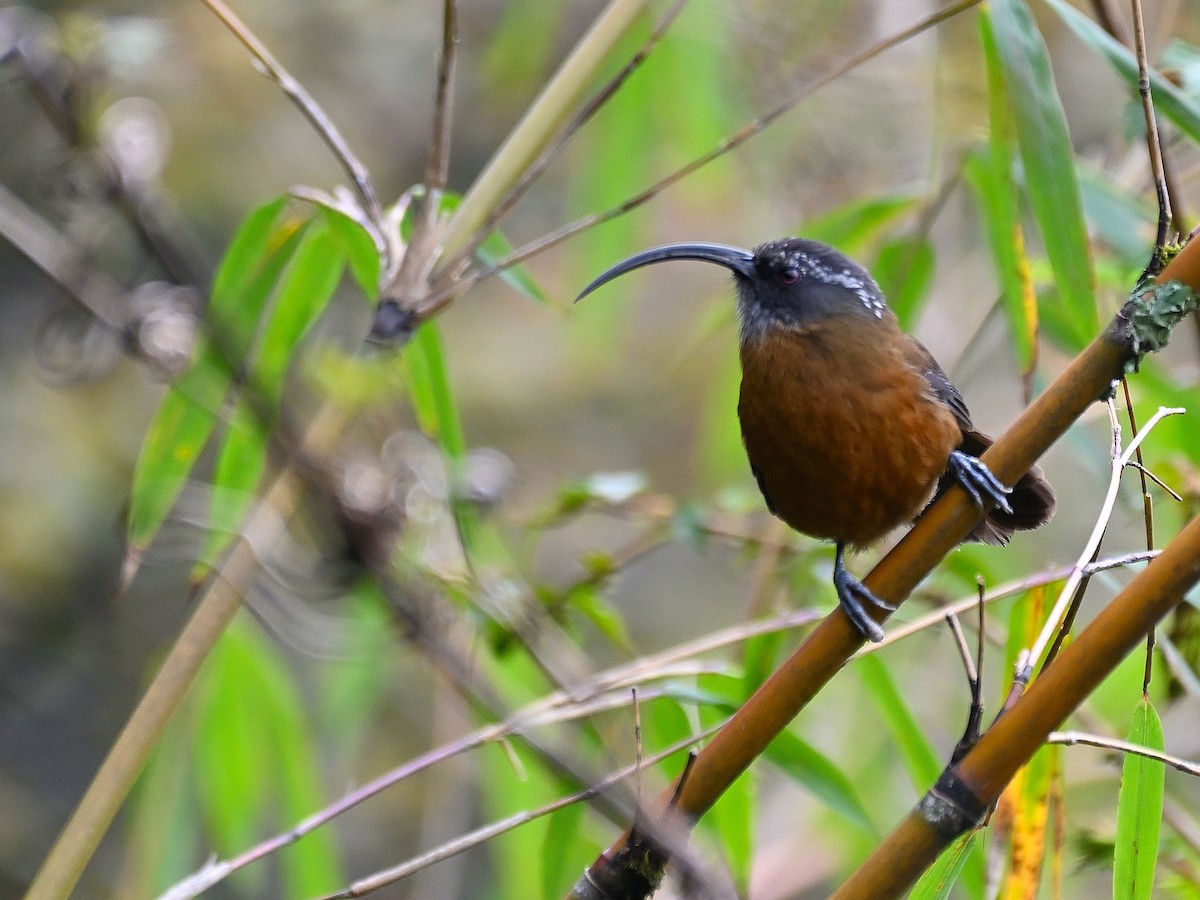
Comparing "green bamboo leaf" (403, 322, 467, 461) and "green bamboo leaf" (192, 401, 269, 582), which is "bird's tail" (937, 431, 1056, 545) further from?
"green bamboo leaf" (192, 401, 269, 582)

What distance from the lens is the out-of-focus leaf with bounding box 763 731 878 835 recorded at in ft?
6.23

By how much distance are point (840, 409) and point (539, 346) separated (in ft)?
11.6

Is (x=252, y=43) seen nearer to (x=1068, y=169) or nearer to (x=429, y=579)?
(x=429, y=579)

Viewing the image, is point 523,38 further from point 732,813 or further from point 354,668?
point 732,813

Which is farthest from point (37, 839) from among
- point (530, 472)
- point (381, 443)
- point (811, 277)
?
point (811, 277)

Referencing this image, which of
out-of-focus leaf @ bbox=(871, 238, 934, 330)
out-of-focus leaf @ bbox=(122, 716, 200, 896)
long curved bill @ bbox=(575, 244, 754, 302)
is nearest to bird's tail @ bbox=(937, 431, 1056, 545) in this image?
out-of-focus leaf @ bbox=(871, 238, 934, 330)

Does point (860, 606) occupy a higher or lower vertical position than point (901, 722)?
higher

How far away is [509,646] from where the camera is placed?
2.19 m

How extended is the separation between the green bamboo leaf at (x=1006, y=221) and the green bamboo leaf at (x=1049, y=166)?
0.14 feet

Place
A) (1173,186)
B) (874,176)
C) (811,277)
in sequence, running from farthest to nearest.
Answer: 1. (874,176)
2. (811,277)
3. (1173,186)

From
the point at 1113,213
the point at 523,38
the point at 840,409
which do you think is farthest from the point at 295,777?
the point at 523,38

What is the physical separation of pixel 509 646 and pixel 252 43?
3.49ft

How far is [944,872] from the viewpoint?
146 cm

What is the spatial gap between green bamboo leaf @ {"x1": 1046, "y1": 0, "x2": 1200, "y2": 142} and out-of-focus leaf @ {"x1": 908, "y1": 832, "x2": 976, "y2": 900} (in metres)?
1.06
